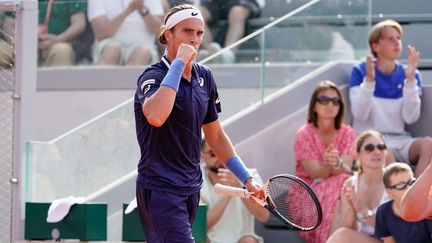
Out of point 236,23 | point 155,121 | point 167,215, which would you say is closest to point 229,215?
point 236,23

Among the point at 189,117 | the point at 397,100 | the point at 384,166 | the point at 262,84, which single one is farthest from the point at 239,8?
the point at 189,117

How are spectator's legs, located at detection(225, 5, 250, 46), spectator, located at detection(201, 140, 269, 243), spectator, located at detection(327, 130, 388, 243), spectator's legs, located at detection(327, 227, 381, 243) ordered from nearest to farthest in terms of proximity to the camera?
1. spectator's legs, located at detection(327, 227, 381, 243)
2. spectator, located at detection(327, 130, 388, 243)
3. spectator, located at detection(201, 140, 269, 243)
4. spectator's legs, located at detection(225, 5, 250, 46)

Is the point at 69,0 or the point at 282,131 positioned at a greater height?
the point at 69,0

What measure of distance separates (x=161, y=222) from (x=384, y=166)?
12.9 feet

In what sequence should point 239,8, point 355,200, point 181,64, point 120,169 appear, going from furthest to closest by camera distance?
point 239,8
point 120,169
point 355,200
point 181,64

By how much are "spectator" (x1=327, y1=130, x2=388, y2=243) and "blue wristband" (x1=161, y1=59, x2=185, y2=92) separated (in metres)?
3.77

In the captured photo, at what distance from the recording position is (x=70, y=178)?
377 inches

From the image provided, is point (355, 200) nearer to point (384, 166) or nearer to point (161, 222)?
point (384, 166)

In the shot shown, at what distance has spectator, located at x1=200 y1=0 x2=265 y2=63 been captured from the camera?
1130 centimetres

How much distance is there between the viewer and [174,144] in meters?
5.81

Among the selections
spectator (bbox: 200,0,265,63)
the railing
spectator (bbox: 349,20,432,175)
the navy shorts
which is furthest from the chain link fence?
the navy shorts

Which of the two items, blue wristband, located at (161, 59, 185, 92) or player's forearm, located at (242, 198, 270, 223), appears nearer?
blue wristband, located at (161, 59, 185, 92)

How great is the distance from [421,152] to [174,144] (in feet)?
14.0

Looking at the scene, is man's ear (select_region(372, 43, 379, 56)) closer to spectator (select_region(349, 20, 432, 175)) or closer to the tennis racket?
spectator (select_region(349, 20, 432, 175))
